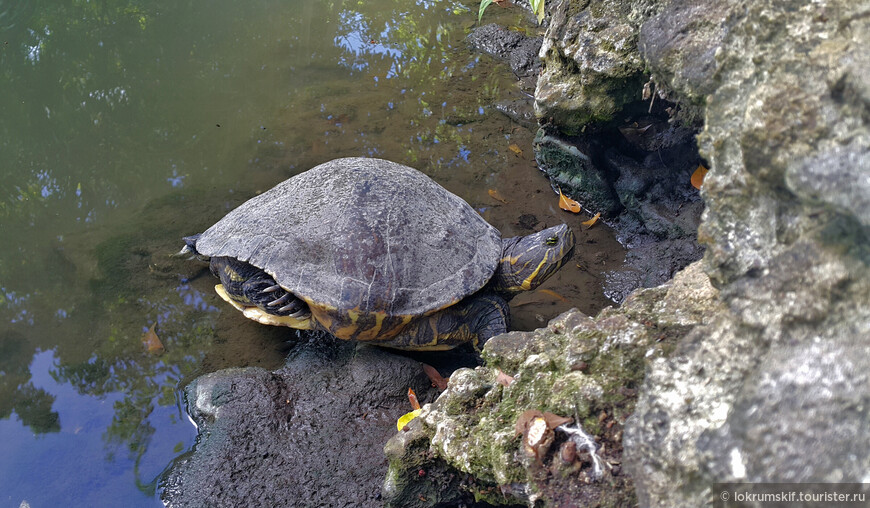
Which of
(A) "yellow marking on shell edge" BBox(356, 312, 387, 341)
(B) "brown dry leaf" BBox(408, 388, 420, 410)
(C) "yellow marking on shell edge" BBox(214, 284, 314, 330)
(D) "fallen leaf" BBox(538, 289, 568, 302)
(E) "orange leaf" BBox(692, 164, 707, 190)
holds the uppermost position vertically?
(E) "orange leaf" BBox(692, 164, 707, 190)

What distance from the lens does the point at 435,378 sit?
13.4 ft

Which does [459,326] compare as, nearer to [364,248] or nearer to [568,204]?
[364,248]

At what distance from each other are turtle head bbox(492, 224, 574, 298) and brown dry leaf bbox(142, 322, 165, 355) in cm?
269

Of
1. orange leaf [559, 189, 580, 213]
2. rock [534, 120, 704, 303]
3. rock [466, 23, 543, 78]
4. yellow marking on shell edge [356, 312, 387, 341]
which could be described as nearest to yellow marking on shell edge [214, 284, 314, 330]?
yellow marking on shell edge [356, 312, 387, 341]

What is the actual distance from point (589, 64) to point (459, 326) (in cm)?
265

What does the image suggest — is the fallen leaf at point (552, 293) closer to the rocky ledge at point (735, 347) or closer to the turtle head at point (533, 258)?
the turtle head at point (533, 258)

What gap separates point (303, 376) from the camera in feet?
13.0

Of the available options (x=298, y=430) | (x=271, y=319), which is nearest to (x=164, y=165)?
(x=271, y=319)

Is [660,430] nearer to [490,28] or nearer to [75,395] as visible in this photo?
[75,395]

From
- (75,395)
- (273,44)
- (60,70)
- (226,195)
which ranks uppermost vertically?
(273,44)

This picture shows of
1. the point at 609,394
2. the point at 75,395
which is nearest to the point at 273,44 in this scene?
the point at 75,395

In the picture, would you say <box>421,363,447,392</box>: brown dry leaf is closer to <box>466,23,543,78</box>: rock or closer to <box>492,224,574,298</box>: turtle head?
<box>492,224,574,298</box>: turtle head

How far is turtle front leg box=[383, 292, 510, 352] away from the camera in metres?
4.07

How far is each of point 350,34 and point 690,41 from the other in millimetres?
6445
